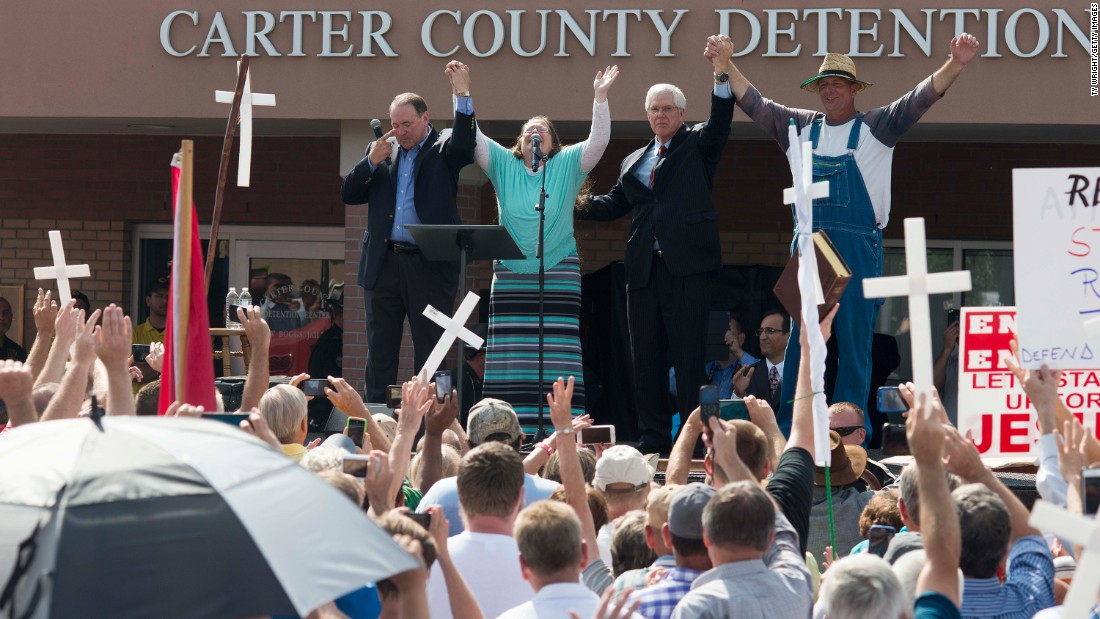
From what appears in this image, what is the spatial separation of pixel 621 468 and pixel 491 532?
0.87 metres

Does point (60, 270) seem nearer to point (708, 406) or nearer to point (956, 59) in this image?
point (708, 406)

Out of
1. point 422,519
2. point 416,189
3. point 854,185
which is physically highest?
point 416,189

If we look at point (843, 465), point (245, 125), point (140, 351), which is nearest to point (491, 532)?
point (843, 465)

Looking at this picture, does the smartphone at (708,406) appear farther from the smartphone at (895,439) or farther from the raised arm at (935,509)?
the smartphone at (895,439)

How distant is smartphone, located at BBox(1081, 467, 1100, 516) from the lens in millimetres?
3352

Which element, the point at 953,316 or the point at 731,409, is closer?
the point at 731,409

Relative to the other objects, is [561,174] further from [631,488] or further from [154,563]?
[154,563]

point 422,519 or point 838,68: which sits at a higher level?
point 838,68

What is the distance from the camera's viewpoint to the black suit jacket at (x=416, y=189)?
8320 millimetres

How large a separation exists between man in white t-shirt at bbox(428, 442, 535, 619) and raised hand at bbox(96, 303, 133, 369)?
1.15 m

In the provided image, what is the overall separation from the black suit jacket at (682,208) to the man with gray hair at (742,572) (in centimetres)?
422

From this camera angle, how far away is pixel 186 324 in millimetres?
4816

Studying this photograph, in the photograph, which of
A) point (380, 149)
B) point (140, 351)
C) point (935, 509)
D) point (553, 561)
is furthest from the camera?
point (140, 351)

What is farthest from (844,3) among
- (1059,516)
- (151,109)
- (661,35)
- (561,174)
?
(1059,516)
